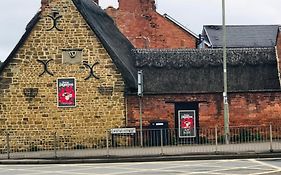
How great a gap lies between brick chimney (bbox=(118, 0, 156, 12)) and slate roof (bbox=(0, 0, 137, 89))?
15708 mm

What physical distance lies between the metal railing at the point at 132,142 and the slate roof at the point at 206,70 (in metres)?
3.22

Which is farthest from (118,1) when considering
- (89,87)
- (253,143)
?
(253,143)

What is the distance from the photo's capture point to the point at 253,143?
28.3 metres

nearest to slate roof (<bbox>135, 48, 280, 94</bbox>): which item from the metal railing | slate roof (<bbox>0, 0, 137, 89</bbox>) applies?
slate roof (<bbox>0, 0, 137, 89</bbox>)

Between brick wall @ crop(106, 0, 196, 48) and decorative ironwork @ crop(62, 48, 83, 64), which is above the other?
brick wall @ crop(106, 0, 196, 48)

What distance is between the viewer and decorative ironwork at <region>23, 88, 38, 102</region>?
31.1 m

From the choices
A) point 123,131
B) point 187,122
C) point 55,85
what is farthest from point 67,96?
point 187,122

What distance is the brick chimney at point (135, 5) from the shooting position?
53188mm

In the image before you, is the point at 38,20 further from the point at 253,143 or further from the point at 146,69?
the point at 253,143

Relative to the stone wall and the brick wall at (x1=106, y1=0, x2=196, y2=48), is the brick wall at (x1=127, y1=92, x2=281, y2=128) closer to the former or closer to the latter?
the stone wall

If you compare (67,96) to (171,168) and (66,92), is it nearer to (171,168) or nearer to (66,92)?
(66,92)

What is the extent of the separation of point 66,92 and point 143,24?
2339cm

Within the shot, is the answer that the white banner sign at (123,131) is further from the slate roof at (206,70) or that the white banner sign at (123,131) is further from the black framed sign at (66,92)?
the slate roof at (206,70)

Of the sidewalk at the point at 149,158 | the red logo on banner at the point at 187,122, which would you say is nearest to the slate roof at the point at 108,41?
the red logo on banner at the point at 187,122
